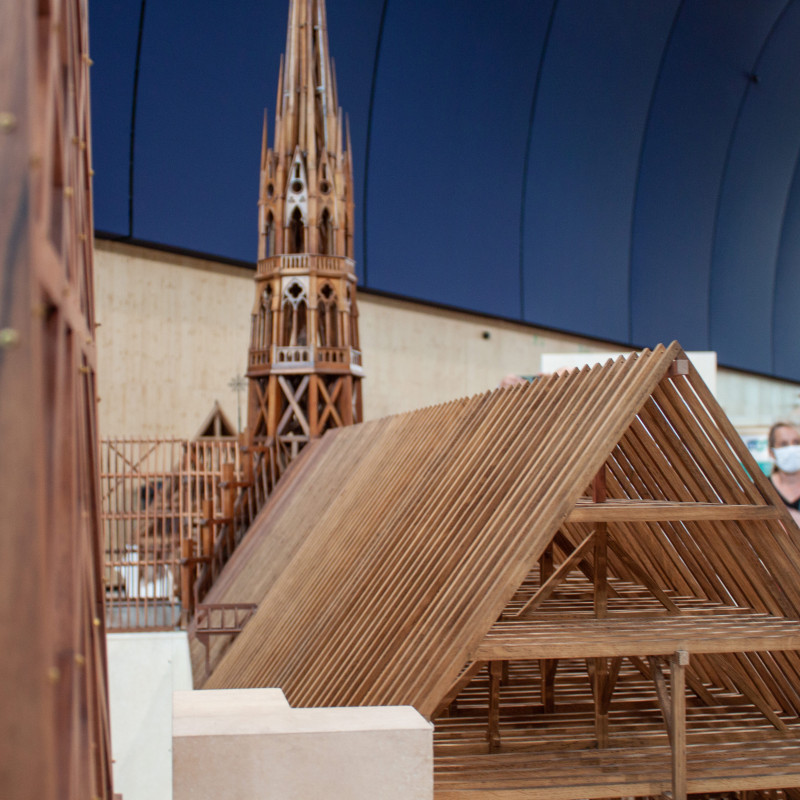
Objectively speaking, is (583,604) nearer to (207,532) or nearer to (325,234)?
(207,532)

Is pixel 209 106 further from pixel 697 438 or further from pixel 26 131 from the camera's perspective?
pixel 26 131

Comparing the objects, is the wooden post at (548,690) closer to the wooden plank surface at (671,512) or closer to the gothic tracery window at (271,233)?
the wooden plank surface at (671,512)

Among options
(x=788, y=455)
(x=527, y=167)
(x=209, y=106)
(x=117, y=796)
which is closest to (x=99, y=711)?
(x=117, y=796)

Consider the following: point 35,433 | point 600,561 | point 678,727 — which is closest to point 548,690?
point 600,561

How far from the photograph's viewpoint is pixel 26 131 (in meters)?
1.84

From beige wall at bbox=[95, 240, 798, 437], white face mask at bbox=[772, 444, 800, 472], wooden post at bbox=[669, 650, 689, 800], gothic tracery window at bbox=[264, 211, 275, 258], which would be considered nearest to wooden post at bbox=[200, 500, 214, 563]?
gothic tracery window at bbox=[264, 211, 275, 258]

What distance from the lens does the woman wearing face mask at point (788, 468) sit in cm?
643

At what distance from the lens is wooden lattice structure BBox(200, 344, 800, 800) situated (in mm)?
4531

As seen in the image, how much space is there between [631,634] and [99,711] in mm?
2337

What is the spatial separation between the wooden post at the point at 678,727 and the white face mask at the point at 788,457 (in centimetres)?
230

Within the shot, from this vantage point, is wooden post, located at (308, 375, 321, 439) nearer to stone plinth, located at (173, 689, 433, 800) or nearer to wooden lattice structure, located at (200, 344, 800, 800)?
wooden lattice structure, located at (200, 344, 800, 800)

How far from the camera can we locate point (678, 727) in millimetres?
4512

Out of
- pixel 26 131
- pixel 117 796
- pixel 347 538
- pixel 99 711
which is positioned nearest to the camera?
pixel 26 131

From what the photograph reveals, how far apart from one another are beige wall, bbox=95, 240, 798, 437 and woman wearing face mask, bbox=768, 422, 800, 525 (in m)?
12.7
